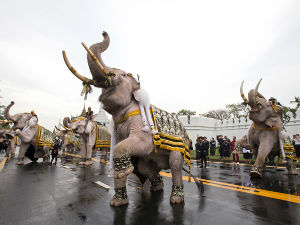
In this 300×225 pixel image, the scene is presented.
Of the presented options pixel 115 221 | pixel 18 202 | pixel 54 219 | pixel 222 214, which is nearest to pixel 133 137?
pixel 115 221

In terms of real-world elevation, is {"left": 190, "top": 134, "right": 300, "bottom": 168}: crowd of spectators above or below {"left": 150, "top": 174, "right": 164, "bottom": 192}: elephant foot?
above

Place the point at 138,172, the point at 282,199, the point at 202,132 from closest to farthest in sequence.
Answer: the point at 282,199
the point at 138,172
the point at 202,132

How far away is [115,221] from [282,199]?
308 centimetres

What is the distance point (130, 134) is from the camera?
324 cm

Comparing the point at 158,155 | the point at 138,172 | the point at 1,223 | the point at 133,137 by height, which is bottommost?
the point at 1,223

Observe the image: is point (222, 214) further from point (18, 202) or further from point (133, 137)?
point (18, 202)

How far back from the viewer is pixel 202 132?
1085 inches

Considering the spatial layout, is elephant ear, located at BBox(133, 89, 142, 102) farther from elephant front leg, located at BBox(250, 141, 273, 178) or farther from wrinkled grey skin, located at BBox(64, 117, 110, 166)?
wrinkled grey skin, located at BBox(64, 117, 110, 166)

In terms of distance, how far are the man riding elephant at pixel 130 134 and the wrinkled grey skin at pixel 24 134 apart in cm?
714

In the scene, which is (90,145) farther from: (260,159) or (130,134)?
(260,159)

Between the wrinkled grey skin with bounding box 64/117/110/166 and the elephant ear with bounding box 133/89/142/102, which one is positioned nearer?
the elephant ear with bounding box 133/89/142/102

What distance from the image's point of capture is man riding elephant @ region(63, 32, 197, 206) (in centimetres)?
301

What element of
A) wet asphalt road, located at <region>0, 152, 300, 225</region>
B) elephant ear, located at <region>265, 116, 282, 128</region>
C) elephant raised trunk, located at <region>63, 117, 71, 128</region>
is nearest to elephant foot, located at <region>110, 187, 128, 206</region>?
wet asphalt road, located at <region>0, 152, 300, 225</region>

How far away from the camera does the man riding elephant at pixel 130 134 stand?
3.01 m
